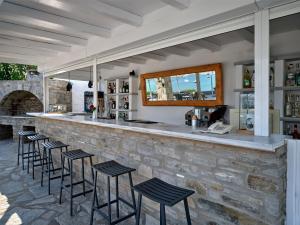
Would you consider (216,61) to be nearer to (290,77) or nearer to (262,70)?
(290,77)

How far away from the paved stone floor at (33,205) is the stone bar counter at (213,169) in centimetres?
63

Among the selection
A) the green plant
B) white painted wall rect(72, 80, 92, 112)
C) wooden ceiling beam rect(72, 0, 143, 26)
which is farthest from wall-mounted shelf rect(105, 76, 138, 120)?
the green plant

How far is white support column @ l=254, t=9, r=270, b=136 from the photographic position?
5.46 ft

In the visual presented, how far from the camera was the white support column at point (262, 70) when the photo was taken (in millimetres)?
1663

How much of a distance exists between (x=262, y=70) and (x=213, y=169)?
87cm

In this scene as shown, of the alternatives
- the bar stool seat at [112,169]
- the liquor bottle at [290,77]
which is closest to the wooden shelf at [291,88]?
the liquor bottle at [290,77]

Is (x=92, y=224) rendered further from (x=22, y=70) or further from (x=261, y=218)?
(x=22, y=70)

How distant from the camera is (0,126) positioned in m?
8.16

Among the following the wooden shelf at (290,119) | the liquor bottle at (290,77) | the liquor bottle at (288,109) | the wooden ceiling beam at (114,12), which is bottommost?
the wooden shelf at (290,119)

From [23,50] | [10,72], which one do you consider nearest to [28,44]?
[23,50]

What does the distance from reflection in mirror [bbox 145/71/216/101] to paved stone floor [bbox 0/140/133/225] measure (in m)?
2.25

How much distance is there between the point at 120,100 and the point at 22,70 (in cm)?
807

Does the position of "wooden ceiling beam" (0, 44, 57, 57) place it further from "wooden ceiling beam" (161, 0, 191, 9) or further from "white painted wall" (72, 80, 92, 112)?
"white painted wall" (72, 80, 92, 112)

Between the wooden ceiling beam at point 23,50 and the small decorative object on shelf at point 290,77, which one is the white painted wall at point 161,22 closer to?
the wooden ceiling beam at point 23,50
